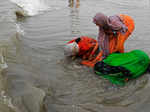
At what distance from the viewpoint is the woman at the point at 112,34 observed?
3.49 meters

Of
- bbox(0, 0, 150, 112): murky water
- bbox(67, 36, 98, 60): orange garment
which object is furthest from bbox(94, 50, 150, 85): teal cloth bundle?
bbox(67, 36, 98, 60): orange garment

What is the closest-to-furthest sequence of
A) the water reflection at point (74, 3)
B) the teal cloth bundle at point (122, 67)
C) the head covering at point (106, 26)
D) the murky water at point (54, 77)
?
the murky water at point (54, 77) < the teal cloth bundle at point (122, 67) < the head covering at point (106, 26) < the water reflection at point (74, 3)

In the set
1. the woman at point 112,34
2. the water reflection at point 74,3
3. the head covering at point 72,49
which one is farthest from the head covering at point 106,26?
the water reflection at point 74,3

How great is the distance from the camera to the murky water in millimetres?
2486

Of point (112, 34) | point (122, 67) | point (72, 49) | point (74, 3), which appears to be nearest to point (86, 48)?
point (72, 49)

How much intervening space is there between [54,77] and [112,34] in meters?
1.38

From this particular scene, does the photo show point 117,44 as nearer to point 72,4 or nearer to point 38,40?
point 38,40

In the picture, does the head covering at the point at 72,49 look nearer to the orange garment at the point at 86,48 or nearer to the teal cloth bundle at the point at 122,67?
the orange garment at the point at 86,48

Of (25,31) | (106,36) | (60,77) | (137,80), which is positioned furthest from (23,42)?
(137,80)

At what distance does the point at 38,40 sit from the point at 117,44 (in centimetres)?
201

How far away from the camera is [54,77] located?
3.21 metres

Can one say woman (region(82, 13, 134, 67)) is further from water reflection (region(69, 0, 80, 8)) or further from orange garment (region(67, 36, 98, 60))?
water reflection (region(69, 0, 80, 8))

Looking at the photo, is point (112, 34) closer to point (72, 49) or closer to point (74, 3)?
point (72, 49)

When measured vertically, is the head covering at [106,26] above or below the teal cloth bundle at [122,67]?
above
